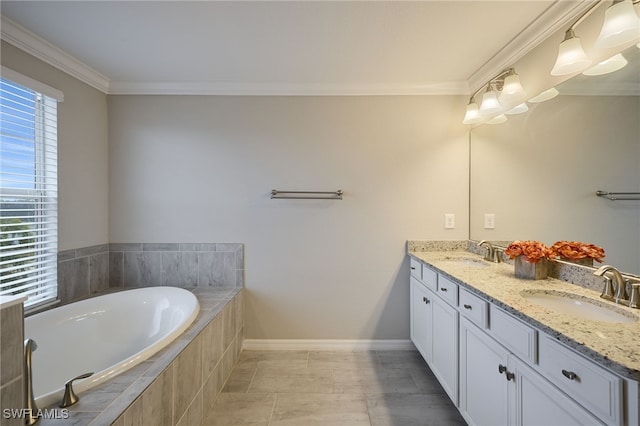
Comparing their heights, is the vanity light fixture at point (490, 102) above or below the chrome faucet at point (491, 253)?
above

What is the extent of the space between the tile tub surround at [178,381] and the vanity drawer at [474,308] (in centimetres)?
155

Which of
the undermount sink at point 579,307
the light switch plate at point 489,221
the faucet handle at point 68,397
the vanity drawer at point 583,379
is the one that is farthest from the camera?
the light switch plate at point 489,221

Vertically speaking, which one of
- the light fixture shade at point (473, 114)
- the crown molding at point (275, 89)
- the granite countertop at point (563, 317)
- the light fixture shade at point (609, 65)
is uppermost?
the crown molding at point (275, 89)

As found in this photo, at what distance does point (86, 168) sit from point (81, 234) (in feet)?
1.80

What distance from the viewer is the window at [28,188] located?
173cm

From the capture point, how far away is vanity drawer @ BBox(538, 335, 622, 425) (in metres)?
0.77

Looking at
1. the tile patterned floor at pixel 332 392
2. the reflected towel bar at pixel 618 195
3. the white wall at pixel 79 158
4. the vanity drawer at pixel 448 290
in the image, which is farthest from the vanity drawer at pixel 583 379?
the white wall at pixel 79 158

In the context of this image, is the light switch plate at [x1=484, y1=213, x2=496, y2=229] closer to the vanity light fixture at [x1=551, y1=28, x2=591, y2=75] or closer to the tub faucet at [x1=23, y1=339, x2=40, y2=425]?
the vanity light fixture at [x1=551, y1=28, x2=591, y2=75]

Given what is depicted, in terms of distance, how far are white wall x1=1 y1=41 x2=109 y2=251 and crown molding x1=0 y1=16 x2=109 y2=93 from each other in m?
0.04

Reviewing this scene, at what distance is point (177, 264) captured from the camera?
2.51m

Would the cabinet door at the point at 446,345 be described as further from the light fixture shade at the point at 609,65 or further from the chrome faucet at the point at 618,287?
the light fixture shade at the point at 609,65

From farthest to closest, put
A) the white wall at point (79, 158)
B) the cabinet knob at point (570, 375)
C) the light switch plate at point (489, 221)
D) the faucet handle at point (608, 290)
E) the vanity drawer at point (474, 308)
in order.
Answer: the light switch plate at point (489, 221)
the white wall at point (79, 158)
the vanity drawer at point (474, 308)
the faucet handle at point (608, 290)
the cabinet knob at point (570, 375)

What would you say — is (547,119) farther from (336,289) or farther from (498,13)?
(336,289)

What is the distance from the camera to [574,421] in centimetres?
89
